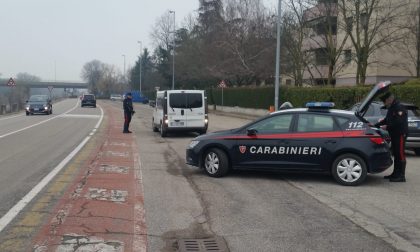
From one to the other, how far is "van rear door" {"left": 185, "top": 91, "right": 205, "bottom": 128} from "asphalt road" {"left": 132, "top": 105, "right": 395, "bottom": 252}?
9390 millimetres

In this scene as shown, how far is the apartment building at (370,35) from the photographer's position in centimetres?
3584

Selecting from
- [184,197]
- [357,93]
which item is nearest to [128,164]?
[184,197]

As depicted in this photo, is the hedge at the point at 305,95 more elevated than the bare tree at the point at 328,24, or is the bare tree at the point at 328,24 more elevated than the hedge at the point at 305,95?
the bare tree at the point at 328,24

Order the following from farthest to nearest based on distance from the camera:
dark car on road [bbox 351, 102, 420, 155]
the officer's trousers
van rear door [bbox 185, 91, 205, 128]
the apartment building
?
the apartment building < van rear door [bbox 185, 91, 205, 128] < dark car on road [bbox 351, 102, 420, 155] < the officer's trousers

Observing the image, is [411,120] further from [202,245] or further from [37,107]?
[37,107]

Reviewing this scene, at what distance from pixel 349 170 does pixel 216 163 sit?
2.61 metres

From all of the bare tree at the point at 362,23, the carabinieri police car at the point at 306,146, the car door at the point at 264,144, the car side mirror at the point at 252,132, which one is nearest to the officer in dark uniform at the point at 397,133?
the carabinieri police car at the point at 306,146

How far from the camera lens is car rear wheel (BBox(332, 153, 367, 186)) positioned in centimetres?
962

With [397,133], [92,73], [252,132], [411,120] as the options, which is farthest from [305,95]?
[92,73]

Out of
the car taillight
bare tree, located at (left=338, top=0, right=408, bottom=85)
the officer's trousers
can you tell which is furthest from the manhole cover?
bare tree, located at (left=338, top=0, right=408, bottom=85)

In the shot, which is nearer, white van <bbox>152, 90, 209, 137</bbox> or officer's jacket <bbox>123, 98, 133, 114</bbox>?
white van <bbox>152, 90, 209, 137</bbox>

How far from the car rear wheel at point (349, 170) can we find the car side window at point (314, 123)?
654 millimetres

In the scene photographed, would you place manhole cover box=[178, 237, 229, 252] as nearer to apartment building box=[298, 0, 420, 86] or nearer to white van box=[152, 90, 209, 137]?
white van box=[152, 90, 209, 137]

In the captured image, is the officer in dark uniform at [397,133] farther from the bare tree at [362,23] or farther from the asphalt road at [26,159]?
the bare tree at [362,23]
